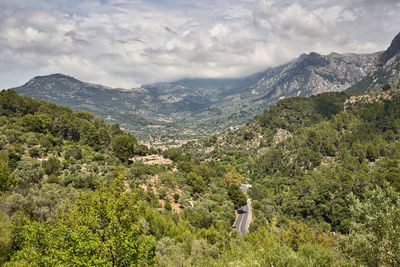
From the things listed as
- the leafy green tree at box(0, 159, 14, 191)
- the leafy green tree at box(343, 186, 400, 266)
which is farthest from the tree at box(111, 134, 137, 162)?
the leafy green tree at box(343, 186, 400, 266)

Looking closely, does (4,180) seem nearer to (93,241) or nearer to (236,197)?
(93,241)

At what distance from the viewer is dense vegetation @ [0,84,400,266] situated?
15.6m

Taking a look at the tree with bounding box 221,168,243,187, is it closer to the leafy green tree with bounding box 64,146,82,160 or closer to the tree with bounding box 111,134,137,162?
the tree with bounding box 111,134,137,162

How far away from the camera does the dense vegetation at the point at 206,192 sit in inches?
612

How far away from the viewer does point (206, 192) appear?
72.3 m

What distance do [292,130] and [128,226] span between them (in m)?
152

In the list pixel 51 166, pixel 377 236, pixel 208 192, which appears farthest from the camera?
pixel 208 192

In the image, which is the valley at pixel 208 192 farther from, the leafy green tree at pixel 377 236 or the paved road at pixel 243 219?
the paved road at pixel 243 219

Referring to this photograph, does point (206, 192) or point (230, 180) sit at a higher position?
point (206, 192)

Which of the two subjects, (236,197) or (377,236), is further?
(236,197)

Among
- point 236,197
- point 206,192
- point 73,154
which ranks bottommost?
point 236,197

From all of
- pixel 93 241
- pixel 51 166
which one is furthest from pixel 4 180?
pixel 93 241

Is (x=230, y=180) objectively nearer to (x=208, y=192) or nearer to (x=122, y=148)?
(x=208, y=192)

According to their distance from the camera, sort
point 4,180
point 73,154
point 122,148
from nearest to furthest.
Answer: point 4,180 < point 73,154 < point 122,148
